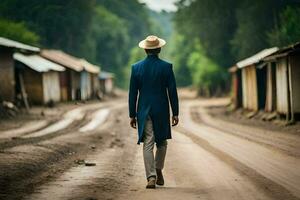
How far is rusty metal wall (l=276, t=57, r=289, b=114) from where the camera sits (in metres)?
23.1

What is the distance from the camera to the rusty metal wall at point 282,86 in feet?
75.9

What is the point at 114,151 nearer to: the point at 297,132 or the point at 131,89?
the point at 131,89

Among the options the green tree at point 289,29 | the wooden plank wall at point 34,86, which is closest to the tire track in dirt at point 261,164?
the wooden plank wall at point 34,86

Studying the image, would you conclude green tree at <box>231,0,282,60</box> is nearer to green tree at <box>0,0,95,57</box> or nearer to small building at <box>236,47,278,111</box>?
green tree at <box>0,0,95,57</box>

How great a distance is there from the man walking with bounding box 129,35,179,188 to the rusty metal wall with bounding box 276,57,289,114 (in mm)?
15130

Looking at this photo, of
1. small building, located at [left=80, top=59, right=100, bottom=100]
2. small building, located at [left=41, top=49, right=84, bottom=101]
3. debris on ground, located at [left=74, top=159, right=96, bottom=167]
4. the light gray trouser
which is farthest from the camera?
small building, located at [left=80, top=59, right=100, bottom=100]

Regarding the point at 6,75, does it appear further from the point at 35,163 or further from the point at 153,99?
the point at 153,99

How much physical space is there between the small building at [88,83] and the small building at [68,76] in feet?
3.33

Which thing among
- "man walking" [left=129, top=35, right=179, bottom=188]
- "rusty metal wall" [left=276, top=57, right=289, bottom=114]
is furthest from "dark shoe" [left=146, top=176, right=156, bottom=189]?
"rusty metal wall" [left=276, top=57, right=289, bottom=114]

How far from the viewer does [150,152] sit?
8.20m

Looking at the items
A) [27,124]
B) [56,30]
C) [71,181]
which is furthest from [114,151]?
[56,30]

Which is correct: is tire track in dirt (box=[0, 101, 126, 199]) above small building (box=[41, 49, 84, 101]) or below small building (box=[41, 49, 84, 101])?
below

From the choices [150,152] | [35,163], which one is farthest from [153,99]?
[35,163]

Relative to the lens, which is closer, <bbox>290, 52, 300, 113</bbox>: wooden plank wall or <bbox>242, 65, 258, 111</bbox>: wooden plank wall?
<bbox>290, 52, 300, 113</bbox>: wooden plank wall
